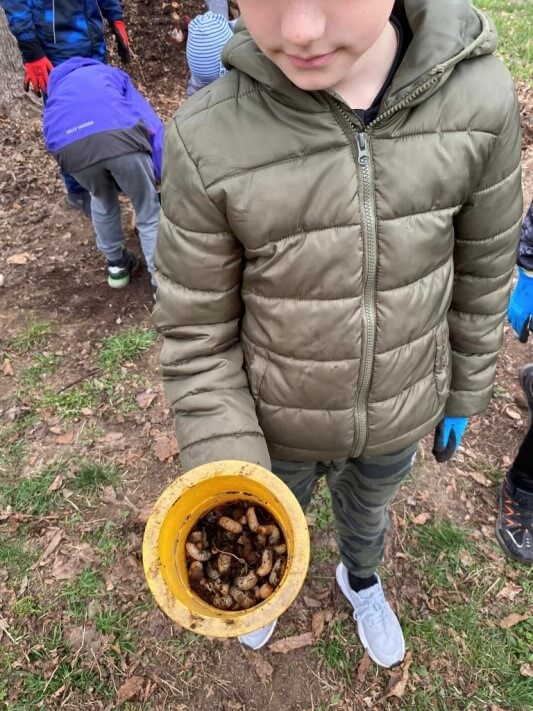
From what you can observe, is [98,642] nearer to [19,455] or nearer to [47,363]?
[19,455]

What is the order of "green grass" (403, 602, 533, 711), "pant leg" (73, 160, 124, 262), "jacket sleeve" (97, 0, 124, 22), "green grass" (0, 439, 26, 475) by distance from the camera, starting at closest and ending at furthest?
"green grass" (403, 602, 533, 711) < "green grass" (0, 439, 26, 475) < "pant leg" (73, 160, 124, 262) < "jacket sleeve" (97, 0, 124, 22)

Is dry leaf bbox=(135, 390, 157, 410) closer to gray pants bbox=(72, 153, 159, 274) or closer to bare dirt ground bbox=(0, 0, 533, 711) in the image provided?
bare dirt ground bbox=(0, 0, 533, 711)

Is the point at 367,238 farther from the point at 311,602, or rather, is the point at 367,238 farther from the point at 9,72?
the point at 9,72

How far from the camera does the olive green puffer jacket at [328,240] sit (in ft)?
4.00

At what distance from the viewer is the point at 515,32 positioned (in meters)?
6.77

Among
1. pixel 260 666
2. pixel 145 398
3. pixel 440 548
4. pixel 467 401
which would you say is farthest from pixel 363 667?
pixel 145 398

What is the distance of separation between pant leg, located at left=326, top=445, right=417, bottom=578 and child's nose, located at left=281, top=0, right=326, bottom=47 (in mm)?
1177

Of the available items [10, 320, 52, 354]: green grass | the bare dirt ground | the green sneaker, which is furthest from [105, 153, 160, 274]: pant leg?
[10, 320, 52, 354]: green grass

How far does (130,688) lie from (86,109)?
2.98m

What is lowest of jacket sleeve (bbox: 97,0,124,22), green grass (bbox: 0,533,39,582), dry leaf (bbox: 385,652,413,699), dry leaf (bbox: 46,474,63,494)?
dry leaf (bbox: 385,652,413,699)

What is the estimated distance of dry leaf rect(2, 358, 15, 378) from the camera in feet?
11.6

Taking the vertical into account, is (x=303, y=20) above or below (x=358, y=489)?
above

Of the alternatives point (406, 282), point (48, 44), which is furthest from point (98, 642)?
point (48, 44)

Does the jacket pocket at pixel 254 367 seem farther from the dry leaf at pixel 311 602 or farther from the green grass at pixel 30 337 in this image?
the green grass at pixel 30 337
